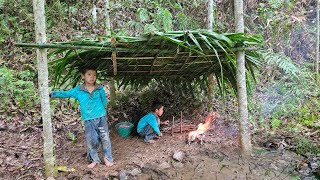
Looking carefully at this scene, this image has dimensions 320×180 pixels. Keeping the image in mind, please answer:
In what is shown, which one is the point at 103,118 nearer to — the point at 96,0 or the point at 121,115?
the point at 121,115

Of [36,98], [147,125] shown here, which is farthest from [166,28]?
[36,98]

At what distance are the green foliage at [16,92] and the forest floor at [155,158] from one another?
0.74m

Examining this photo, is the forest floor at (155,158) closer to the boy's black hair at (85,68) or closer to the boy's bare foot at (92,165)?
the boy's bare foot at (92,165)

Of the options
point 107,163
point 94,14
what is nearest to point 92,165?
point 107,163

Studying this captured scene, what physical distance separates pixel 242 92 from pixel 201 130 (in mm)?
1202

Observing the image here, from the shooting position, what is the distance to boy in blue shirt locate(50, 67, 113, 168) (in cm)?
397

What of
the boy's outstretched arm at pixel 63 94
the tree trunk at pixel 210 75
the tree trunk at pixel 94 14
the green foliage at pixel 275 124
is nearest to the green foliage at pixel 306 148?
the green foliage at pixel 275 124

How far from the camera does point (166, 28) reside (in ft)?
18.9

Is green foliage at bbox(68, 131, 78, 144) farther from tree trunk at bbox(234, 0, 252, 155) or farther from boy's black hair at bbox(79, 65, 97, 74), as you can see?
tree trunk at bbox(234, 0, 252, 155)

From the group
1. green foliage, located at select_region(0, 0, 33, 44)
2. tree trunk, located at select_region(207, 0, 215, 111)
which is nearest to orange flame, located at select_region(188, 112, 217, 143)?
tree trunk, located at select_region(207, 0, 215, 111)

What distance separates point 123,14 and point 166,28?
2.73 metres

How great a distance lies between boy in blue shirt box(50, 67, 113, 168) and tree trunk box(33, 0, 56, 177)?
0.55 m

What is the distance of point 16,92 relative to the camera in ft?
19.4

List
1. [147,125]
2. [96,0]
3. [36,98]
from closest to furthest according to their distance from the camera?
[147,125]
[36,98]
[96,0]
